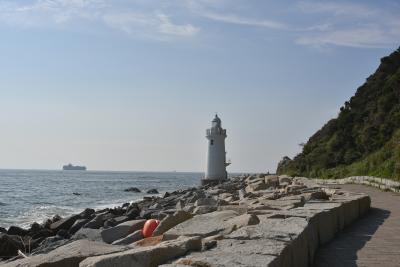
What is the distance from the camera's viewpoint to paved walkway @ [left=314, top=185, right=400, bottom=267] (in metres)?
5.10

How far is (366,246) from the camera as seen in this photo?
19.5ft

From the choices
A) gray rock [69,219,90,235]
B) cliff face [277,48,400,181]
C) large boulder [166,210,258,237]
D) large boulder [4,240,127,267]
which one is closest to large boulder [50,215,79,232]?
gray rock [69,219,90,235]

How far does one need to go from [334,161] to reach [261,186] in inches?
730

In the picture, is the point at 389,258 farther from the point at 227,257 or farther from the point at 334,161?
the point at 334,161

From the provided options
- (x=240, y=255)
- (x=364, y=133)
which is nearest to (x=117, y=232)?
(x=240, y=255)

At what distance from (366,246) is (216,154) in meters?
37.2

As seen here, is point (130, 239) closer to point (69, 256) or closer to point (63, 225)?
point (69, 256)

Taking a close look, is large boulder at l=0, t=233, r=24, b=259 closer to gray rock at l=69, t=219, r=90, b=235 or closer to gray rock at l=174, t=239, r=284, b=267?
gray rock at l=69, t=219, r=90, b=235

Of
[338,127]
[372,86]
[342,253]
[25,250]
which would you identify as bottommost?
[25,250]

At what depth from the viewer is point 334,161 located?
116 feet

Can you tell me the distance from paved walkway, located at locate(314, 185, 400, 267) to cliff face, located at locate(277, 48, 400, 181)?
14352 millimetres

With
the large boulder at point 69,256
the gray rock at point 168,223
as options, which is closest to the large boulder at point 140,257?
the large boulder at point 69,256

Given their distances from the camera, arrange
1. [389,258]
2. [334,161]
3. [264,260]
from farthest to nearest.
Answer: [334,161] → [389,258] → [264,260]

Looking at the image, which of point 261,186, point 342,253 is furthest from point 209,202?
point 342,253
